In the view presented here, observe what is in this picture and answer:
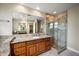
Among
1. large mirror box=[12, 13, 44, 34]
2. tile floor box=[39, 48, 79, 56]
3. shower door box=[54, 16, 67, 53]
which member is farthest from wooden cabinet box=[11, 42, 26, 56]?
shower door box=[54, 16, 67, 53]

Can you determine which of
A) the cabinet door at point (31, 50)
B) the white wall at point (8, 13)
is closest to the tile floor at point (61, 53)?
the cabinet door at point (31, 50)

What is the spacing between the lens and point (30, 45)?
221 centimetres

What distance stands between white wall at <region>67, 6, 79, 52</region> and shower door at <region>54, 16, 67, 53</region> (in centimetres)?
10

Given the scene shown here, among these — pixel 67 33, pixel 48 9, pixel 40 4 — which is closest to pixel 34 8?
pixel 40 4

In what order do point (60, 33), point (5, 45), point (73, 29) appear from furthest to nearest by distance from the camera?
point (60, 33) → point (73, 29) → point (5, 45)

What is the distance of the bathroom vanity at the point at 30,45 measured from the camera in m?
2.08

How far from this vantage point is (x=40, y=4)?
215 cm

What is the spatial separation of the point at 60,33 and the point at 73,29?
281 mm

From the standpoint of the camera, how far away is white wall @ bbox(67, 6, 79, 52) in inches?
84.9

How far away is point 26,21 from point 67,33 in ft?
2.85

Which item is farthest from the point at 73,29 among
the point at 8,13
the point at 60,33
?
the point at 8,13

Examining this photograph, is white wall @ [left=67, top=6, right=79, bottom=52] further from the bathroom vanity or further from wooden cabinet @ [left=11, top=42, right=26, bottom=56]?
wooden cabinet @ [left=11, top=42, right=26, bottom=56]

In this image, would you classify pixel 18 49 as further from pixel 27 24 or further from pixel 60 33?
pixel 60 33

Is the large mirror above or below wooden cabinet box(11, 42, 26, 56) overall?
above
